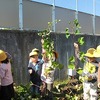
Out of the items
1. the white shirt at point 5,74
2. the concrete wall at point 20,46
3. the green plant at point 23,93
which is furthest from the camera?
the concrete wall at point 20,46

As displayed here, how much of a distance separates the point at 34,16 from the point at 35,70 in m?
2.39

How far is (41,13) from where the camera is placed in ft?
35.4

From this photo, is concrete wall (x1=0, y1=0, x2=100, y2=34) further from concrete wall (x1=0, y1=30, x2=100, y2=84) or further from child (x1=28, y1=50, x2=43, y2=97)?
child (x1=28, y1=50, x2=43, y2=97)

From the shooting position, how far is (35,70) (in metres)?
8.55

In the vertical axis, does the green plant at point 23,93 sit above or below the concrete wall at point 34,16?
below

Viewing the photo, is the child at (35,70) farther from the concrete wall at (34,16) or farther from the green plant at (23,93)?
the concrete wall at (34,16)

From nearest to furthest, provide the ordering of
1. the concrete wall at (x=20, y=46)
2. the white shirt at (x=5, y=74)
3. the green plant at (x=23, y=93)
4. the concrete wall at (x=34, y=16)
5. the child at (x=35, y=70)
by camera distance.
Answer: the white shirt at (x=5, y=74)
the green plant at (x=23, y=93)
the child at (x=35, y=70)
the concrete wall at (x=20, y=46)
the concrete wall at (x=34, y=16)

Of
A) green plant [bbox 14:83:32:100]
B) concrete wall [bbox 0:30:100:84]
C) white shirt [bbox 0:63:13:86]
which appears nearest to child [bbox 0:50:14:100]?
white shirt [bbox 0:63:13:86]

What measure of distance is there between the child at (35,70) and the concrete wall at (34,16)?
4.43 feet

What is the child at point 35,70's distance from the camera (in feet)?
28.0

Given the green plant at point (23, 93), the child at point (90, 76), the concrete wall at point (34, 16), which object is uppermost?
the concrete wall at point (34, 16)

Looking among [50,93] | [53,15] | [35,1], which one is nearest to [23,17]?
[35,1]

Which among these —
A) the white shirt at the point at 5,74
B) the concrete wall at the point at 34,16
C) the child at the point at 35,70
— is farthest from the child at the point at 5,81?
the concrete wall at the point at 34,16

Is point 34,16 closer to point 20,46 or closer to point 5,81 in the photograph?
point 20,46
